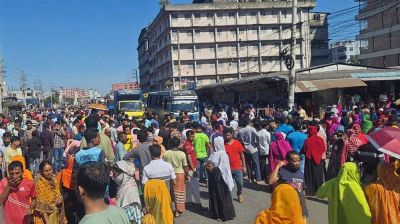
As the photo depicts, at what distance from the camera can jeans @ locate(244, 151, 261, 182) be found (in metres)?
11.2

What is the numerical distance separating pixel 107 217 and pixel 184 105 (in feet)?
82.8

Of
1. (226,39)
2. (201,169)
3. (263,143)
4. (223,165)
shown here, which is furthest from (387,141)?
(226,39)

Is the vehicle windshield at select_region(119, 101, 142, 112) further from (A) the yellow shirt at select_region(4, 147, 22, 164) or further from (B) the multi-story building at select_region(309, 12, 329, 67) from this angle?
(B) the multi-story building at select_region(309, 12, 329, 67)

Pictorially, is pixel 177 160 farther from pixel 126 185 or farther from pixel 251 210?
pixel 126 185

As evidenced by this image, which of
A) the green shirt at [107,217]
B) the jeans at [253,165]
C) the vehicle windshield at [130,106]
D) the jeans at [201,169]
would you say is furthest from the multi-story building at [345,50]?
the green shirt at [107,217]

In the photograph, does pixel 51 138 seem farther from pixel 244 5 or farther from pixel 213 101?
pixel 244 5

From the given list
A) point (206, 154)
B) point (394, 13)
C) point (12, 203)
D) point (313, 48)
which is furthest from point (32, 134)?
point (313, 48)

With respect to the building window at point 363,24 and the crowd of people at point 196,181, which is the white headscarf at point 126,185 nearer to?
the crowd of people at point 196,181

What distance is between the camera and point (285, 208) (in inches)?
172

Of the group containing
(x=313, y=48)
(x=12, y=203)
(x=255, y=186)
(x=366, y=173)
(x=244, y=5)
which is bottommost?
(x=255, y=186)

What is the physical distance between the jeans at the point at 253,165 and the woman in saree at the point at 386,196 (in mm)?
6972

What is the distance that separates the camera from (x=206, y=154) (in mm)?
10461

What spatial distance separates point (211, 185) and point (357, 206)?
428 centimetres

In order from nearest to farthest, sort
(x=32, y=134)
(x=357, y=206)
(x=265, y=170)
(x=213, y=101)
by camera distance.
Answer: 1. (x=357, y=206)
2. (x=265, y=170)
3. (x=32, y=134)
4. (x=213, y=101)
